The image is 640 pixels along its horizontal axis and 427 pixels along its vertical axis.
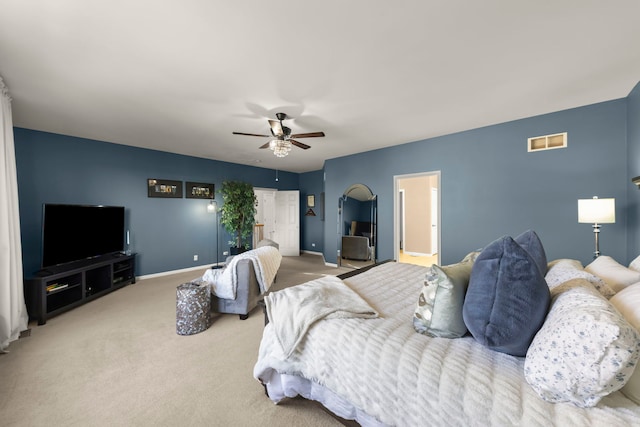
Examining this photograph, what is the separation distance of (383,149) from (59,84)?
471 centimetres

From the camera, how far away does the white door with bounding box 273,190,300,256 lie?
759 centimetres

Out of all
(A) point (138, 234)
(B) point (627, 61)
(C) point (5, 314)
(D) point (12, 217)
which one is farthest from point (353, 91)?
(A) point (138, 234)

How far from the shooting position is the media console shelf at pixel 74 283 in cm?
293

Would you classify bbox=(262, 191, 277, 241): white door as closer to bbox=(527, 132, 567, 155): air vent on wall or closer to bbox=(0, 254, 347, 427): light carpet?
bbox=(0, 254, 347, 427): light carpet

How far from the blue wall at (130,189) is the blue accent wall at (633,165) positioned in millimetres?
6802

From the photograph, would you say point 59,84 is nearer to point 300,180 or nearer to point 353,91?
point 353,91

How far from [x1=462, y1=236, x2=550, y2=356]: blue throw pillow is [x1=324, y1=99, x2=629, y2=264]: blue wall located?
307cm

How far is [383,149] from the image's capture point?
5066 mm

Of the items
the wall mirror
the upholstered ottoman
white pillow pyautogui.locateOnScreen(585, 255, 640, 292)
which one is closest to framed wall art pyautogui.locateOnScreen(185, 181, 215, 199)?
the wall mirror

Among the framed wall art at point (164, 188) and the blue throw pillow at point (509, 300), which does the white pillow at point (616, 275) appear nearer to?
the blue throw pillow at point (509, 300)

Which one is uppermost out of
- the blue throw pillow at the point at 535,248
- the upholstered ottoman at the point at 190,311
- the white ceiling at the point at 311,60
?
the white ceiling at the point at 311,60

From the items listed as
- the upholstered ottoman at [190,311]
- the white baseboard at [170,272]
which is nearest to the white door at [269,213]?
the white baseboard at [170,272]

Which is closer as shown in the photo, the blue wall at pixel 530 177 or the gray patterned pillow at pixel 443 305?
the gray patterned pillow at pixel 443 305

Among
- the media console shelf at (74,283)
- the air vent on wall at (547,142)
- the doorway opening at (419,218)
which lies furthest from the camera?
the doorway opening at (419,218)
